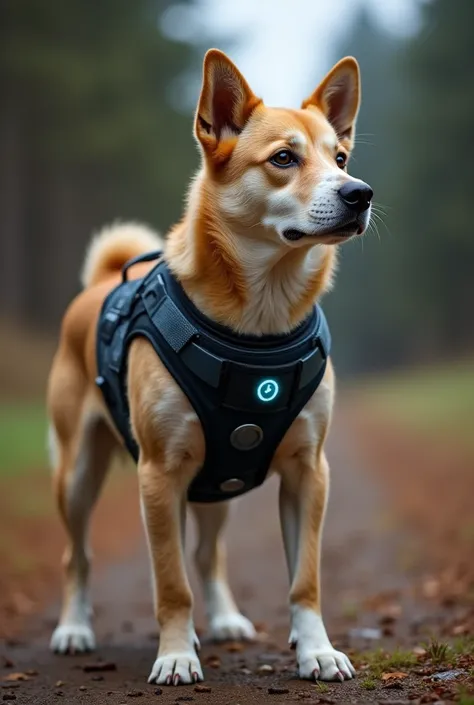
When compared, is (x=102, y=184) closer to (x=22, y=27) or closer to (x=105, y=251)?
(x=22, y=27)

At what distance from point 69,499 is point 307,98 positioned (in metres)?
2.48

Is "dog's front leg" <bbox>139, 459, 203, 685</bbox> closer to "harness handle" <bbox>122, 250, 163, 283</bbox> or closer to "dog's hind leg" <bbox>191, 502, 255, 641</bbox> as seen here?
"dog's hind leg" <bbox>191, 502, 255, 641</bbox>

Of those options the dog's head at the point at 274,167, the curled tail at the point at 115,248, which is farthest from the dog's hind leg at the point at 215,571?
the dog's head at the point at 274,167

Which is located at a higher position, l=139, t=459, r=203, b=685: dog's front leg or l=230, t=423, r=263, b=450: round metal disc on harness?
l=230, t=423, r=263, b=450: round metal disc on harness

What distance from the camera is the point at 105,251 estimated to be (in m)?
5.73

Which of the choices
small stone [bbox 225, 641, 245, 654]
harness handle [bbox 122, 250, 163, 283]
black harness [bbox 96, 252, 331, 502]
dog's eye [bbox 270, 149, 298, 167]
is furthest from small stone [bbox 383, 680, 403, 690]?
harness handle [bbox 122, 250, 163, 283]

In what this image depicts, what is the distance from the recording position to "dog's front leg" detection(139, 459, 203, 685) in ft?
13.0

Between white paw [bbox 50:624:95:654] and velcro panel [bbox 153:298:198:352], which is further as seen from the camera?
white paw [bbox 50:624:95:654]

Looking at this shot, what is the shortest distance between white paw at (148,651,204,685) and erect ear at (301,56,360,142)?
253 centimetres

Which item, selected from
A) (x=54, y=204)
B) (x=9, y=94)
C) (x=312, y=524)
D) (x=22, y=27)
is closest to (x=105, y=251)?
(x=312, y=524)

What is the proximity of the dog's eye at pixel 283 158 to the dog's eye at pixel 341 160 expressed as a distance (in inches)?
12.8

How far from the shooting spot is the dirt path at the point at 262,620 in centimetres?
370

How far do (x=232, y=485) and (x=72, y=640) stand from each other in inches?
53.8

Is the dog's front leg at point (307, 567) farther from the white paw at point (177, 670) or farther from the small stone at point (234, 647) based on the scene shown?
the small stone at point (234, 647)
